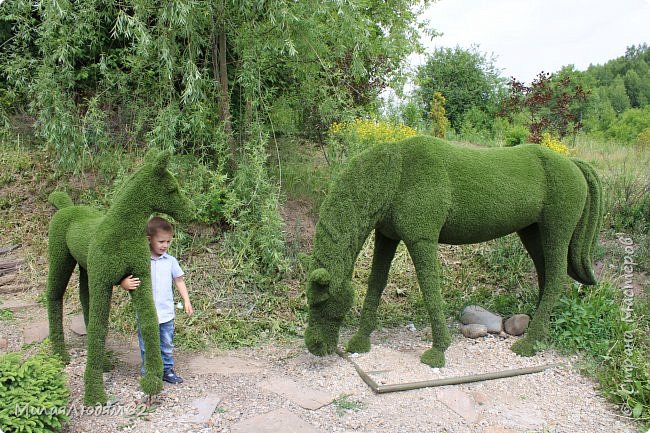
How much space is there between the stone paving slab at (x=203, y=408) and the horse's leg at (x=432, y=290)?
1.59m

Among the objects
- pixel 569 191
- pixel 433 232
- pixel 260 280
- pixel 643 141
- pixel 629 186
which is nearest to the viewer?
pixel 433 232

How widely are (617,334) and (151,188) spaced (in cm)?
390

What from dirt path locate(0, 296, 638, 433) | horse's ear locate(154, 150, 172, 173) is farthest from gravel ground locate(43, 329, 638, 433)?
horse's ear locate(154, 150, 172, 173)

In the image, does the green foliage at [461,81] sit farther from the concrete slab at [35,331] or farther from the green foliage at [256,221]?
the concrete slab at [35,331]

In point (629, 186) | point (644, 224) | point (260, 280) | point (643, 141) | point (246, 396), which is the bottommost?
point (246, 396)

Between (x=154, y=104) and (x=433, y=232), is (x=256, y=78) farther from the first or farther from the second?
(x=433, y=232)

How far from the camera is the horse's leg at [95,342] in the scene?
10.3 ft

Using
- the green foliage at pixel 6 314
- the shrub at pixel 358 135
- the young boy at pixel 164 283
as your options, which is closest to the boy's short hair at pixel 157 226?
the young boy at pixel 164 283

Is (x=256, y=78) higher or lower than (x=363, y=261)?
higher

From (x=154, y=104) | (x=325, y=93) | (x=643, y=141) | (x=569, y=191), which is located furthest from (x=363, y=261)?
(x=643, y=141)

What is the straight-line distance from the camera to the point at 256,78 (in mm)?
5664

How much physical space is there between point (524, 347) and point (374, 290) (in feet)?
4.42

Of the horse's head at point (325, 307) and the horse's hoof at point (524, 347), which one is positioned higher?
the horse's head at point (325, 307)

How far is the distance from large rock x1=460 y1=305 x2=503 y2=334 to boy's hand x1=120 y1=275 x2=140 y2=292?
10.2ft
